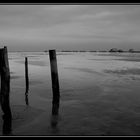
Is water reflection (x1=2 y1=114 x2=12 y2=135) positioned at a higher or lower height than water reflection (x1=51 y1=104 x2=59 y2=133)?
higher

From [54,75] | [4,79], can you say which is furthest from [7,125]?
[54,75]

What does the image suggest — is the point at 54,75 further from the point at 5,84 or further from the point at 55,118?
the point at 5,84

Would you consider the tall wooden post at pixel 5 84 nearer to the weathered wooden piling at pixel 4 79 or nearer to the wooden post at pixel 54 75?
the weathered wooden piling at pixel 4 79

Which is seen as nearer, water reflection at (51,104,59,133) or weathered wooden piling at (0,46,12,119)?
water reflection at (51,104,59,133)

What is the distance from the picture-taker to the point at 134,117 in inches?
323

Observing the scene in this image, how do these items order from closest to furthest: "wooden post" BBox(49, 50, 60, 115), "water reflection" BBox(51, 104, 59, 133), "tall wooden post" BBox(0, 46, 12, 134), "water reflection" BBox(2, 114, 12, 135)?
"water reflection" BBox(2, 114, 12, 135)
"water reflection" BBox(51, 104, 59, 133)
"tall wooden post" BBox(0, 46, 12, 134)
"wooden post" BBox(49, 50, 60, 115)

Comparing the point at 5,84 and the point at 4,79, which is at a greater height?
the point at 4,79

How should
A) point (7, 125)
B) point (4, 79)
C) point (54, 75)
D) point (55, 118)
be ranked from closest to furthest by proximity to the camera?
point (7, 125) < point (4, 79) < point (55, 118) < point (54, 75)

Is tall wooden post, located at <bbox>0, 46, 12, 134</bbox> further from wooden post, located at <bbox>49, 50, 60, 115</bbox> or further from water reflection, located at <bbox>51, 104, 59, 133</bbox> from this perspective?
wooden post, located at <bbox>49, 50, 60, 115</bbox>

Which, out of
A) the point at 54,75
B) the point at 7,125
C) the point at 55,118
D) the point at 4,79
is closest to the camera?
the point at 7,125

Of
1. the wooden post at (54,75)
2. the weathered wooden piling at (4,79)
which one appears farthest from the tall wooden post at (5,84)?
the wooden post at (54,75)

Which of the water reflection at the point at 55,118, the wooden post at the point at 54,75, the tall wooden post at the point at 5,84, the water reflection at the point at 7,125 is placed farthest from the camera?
the wooden post at the point at 54,75

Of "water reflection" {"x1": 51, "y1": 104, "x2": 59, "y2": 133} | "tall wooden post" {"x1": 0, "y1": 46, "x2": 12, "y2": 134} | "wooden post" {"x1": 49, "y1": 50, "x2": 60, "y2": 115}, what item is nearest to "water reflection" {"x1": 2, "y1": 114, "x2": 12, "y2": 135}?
"tall wooden post" {"x1": 0, "y1": 46, "x2": 12, "y2": 134}
